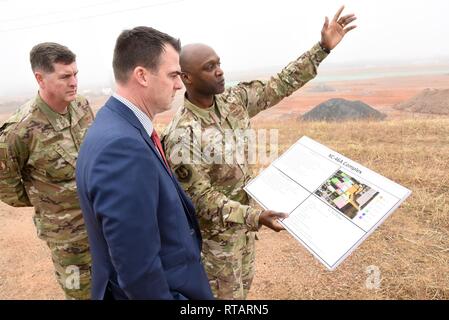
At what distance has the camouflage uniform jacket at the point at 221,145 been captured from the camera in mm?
2076

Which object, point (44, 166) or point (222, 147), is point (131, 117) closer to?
point (222, 147)

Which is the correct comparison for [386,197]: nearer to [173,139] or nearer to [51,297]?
[173,139]

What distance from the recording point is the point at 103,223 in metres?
1.18

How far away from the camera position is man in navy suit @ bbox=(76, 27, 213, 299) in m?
1.17

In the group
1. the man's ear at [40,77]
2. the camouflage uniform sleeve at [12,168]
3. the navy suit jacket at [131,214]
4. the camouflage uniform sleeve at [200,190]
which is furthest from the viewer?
the man's ear at [40,77]

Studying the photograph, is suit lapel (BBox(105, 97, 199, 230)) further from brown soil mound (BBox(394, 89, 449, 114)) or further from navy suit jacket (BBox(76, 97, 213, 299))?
brown soil mound (BBox(394, 89, 449, 114))

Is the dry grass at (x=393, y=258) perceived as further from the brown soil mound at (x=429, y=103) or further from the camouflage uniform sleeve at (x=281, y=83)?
the brown soil mound at (x=429, y=103)

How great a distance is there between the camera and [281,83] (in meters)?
2.64

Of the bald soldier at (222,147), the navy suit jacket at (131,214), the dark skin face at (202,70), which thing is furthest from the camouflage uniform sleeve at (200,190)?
the navy suit jacket at (131,214)

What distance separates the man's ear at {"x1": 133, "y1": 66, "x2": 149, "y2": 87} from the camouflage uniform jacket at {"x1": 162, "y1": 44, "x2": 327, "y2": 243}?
26.8 inches

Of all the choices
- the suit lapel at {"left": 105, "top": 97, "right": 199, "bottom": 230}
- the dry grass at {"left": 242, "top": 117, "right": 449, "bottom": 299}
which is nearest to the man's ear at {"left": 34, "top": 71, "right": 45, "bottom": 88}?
the suit lapel at {"left": 105, "top": 97, "right": 199, "bottom": 230}

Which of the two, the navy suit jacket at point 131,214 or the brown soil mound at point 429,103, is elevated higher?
the navy suit jacket at point 131,214

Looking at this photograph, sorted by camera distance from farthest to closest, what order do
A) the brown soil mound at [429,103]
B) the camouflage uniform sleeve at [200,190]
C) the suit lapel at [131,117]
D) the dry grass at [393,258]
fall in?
the brown soil mound at [429,103], the dry grass at [393,258], the camouflage uniform sleeve at [200,190], the suit lapel at [131,117]
